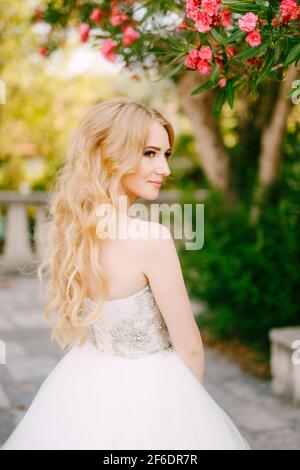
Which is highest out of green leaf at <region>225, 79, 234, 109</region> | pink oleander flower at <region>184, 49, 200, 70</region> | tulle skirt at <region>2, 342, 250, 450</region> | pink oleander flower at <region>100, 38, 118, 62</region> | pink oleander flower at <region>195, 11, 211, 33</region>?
pink oleander flower at <region>100, 38, 118, 62</region>

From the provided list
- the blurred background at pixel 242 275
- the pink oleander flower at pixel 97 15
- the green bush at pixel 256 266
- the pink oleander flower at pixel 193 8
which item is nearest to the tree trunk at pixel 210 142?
the blurred background at pixel 242 275

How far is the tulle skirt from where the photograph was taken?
2.00 metres

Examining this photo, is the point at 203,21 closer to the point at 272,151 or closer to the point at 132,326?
the point at 132,326

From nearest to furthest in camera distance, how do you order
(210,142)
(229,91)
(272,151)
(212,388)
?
(229,91)
(212,388)
(272,151)
(210,142)

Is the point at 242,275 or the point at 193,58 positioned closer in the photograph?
the point at 193,58

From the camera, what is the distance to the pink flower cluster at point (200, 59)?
2271mm

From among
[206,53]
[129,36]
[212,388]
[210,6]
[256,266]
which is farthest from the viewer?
[256,266]

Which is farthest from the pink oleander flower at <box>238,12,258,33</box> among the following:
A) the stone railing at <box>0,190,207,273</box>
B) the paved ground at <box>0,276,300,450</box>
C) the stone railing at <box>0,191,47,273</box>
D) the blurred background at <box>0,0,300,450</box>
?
the stone railing at <box>0,191,47,273</box>

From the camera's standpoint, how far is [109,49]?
3.04 meters

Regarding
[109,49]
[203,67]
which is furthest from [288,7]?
[109,49]

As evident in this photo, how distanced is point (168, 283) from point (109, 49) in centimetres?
159

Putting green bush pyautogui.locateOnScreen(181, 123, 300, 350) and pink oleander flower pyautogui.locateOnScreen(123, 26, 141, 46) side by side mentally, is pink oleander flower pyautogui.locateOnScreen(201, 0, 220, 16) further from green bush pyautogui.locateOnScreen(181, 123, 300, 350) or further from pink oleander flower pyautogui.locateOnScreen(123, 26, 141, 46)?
green bush pyautogui.locateOnScreen(181, 123, 300, 350)

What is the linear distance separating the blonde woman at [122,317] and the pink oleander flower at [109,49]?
0.99 metres

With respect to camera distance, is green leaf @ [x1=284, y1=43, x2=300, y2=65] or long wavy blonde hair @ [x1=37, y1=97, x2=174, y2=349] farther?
long wavy blonde hair @ [x1=37, y1=97, x2=174, y2=349]
